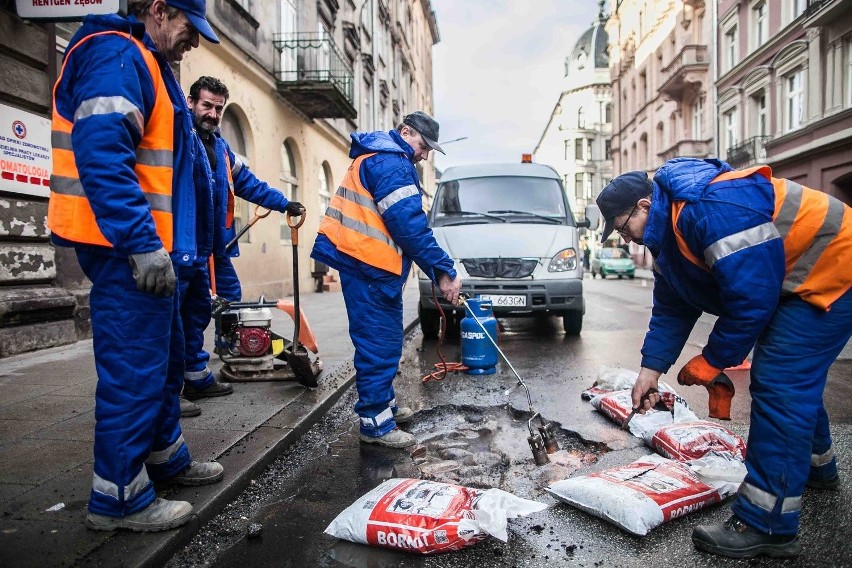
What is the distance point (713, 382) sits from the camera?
2.32 m

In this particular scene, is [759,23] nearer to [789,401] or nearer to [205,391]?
[205,391]

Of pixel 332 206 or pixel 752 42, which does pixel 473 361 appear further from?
pixel 752 42

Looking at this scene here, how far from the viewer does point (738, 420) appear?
3.94m

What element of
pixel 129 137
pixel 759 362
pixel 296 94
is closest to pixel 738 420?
pixel 759 362

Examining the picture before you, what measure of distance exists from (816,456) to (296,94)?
13.5 metres

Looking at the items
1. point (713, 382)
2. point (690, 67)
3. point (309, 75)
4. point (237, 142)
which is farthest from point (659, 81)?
point (713, 382)

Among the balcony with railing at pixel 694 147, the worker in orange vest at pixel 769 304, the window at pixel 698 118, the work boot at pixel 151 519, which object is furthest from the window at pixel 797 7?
the work boot at pixel 151 519

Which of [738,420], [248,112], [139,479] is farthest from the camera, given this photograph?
[248,112]

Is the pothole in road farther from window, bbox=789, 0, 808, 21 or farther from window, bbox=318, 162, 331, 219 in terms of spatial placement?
window, bbox=789, 0, 808, 21

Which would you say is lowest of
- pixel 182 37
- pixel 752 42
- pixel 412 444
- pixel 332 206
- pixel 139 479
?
pixel 412 444

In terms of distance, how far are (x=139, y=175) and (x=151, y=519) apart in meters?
1.28

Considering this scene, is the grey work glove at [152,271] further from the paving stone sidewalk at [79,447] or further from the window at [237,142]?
the window at [237,142]

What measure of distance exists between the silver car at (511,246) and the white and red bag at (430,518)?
15.3 feet

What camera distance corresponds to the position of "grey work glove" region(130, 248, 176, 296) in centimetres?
213
